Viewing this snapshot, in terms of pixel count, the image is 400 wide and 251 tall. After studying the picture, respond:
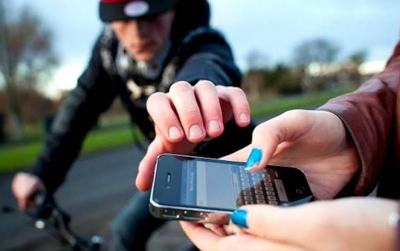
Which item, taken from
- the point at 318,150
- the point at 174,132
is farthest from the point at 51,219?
the point at 318,150

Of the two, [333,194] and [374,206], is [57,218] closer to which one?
[333,194]

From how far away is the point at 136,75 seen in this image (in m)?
2.07

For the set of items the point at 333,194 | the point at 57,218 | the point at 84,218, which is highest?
the point at 333,194

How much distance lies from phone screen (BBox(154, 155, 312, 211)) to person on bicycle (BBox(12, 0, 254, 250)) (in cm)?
35

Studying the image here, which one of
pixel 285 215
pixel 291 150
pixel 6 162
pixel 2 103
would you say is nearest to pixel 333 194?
pixel 291 150

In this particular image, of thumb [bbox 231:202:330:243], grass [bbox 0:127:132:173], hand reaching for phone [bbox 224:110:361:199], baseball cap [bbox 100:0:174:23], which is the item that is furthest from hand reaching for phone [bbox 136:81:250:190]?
grass [bbox 0:127:132:173]

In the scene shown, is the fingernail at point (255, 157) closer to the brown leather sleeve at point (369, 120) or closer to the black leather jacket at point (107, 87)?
the brown leather sleeve at point (369, 120)

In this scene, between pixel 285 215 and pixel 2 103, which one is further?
pixel 2 103

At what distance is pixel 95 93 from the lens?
2248mm

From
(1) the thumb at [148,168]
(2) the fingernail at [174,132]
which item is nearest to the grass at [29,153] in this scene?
(1) the thumb at [148,168]

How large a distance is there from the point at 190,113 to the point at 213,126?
6 centimetres

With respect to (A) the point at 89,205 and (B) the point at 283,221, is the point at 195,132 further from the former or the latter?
(A) the point at 89,205

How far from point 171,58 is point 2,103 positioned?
2397 centimetres

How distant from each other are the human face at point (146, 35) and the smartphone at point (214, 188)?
3.17 ft
